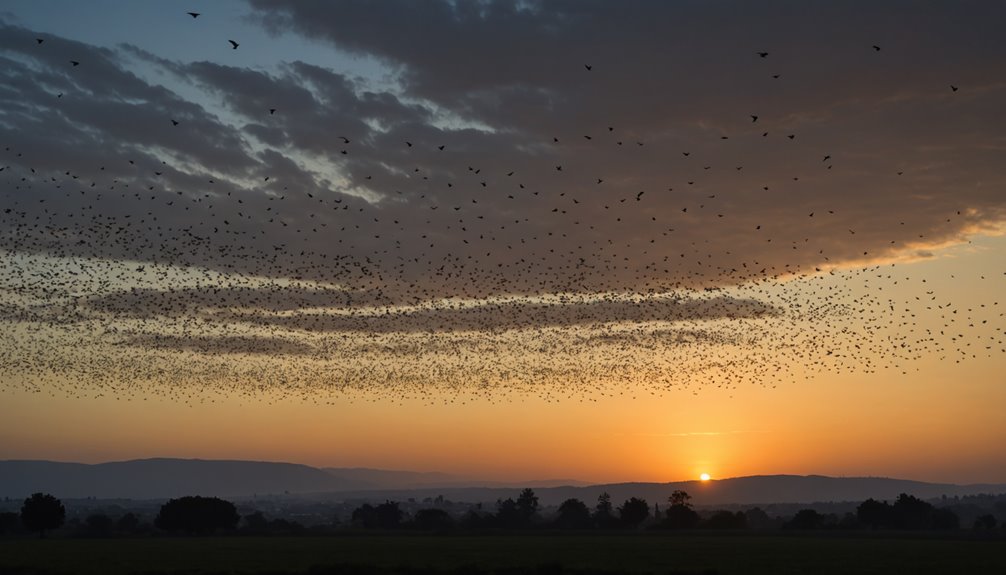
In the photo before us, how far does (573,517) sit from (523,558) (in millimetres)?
92885

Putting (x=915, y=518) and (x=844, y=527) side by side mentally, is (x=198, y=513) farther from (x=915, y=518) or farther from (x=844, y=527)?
(x=915, y=518)

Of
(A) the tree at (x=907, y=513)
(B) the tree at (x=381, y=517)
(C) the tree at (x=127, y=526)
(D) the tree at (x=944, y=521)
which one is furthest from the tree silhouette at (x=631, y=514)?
(C) the tree at (x=127, y=526)

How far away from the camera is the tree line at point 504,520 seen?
5374 inches

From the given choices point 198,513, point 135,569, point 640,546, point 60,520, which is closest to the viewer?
point 135,569

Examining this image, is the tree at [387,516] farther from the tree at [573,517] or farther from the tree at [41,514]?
the tree at [41,514]

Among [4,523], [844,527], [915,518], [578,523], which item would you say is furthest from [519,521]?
[4,523]

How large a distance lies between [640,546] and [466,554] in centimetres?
2081

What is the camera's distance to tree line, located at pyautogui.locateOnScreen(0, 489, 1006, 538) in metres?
136

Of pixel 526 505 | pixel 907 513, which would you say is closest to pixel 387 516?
pixel 526 505

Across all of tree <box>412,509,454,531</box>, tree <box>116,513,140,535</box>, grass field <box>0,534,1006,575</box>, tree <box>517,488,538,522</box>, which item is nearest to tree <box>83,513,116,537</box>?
tree <box>116,513,140,535</box>

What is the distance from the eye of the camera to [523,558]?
257 feet

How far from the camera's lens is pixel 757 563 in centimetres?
7331

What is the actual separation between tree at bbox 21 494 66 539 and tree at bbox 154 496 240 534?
12949mm

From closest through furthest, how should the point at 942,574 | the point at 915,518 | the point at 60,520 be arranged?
the point at 942,574, the point at 60,520, the point at 915,518
